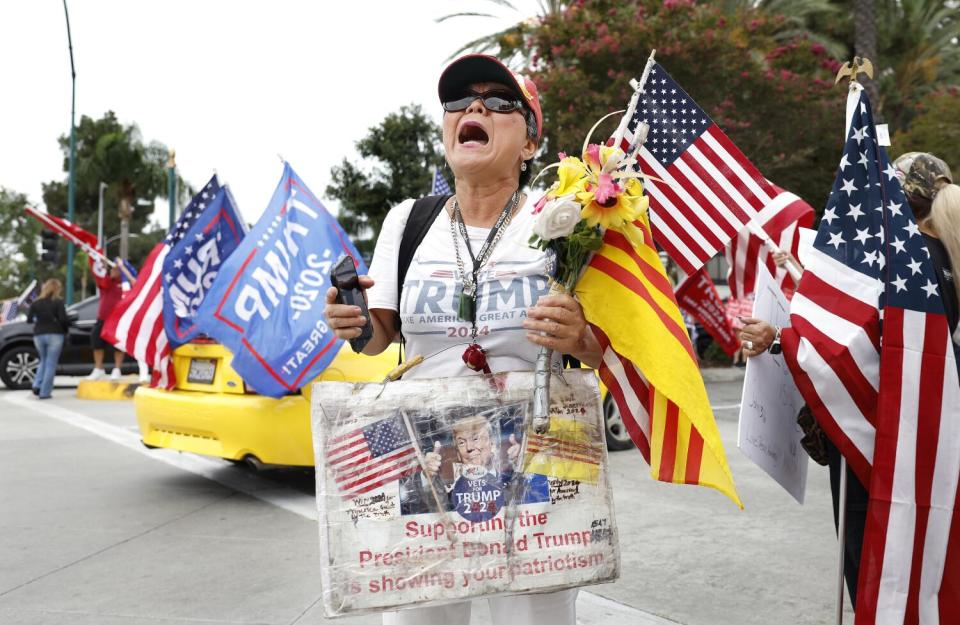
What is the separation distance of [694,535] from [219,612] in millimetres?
2792

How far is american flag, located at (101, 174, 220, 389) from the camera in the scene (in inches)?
325

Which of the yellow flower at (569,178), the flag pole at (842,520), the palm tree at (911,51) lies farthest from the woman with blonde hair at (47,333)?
the palm tree at (911,51)

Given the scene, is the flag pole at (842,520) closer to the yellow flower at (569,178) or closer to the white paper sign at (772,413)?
the white paper sign at (772,413)

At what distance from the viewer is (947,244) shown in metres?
3.02

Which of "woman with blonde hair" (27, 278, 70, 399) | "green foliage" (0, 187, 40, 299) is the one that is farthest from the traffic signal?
"green foliage" (0, 187, 40, 299)

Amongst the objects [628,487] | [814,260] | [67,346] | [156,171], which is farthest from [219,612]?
[156,171]

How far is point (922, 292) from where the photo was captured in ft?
8.51

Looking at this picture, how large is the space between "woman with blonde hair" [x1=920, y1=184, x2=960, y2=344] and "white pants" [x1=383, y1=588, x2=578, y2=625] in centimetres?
167

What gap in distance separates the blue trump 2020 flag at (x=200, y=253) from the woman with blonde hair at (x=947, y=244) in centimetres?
611

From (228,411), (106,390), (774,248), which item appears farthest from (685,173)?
(106,390)

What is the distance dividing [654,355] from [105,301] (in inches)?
512

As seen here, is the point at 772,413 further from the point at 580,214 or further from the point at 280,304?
the point at 280,304

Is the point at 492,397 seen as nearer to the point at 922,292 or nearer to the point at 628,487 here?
the point at 922,292

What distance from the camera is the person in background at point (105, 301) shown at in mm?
13062
